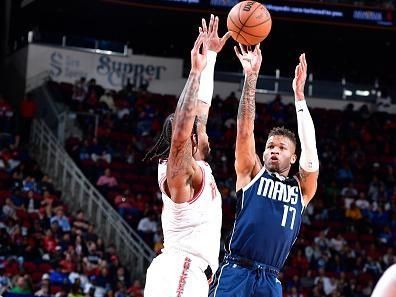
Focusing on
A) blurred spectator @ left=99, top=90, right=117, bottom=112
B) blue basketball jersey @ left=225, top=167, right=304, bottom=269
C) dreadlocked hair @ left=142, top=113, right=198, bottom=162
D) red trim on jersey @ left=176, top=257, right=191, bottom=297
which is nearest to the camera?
red trim on jersey @ left=176, top=257, right=191, bottom=297

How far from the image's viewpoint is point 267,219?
5.81 m

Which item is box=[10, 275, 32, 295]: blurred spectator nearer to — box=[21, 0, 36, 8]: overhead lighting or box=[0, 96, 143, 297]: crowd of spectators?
box=[0, 96, 143, 297]: crowd of spectators

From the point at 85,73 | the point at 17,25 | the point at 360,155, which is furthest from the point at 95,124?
the point at 360,155

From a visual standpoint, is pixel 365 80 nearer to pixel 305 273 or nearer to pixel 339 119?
pixel 339 119

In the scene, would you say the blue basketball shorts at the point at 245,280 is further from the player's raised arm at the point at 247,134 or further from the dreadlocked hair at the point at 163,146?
the dreadlocked hair at the point at 163,146

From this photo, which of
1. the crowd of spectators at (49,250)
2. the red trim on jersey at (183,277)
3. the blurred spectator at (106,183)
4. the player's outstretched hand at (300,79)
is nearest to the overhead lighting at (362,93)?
the blurred spectator at (106,183)

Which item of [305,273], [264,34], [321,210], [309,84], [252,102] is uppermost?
[309,84]

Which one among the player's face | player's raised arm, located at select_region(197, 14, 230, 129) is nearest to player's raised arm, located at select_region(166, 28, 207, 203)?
player's raised arm, located at select_region(197, 14, 230, 129)

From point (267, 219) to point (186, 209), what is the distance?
1072 millimetres

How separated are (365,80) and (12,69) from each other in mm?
10123

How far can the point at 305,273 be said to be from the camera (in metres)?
16.4

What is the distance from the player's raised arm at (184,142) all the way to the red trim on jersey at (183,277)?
1.17 ft

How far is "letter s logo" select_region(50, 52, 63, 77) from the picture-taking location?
73.4 feet

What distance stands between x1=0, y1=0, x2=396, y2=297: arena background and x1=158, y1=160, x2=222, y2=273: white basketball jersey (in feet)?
26.9
